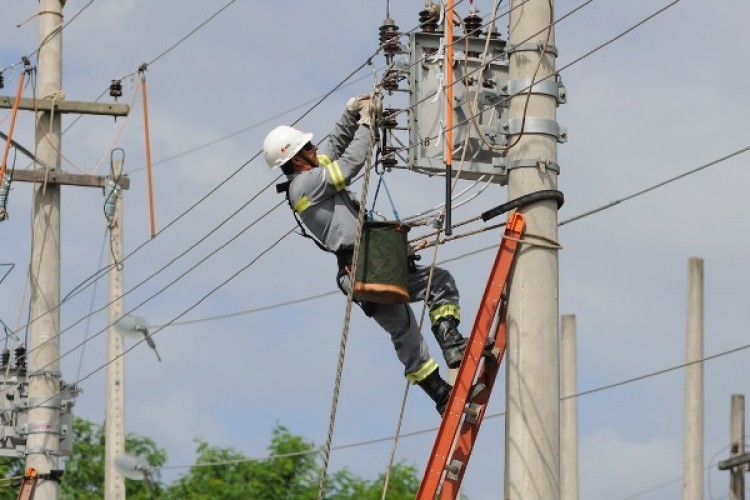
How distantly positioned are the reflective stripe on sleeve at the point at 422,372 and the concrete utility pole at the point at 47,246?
1022cm

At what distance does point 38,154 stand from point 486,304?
12.1 metres

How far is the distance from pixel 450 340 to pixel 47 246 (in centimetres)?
1105

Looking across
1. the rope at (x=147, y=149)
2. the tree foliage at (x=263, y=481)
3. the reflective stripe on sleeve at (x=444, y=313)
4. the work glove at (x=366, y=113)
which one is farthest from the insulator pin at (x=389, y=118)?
the tree foliage at (x=263, y=481)

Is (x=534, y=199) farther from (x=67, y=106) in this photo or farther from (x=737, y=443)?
(x=67, y=106)

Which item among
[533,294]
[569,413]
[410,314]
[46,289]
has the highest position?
[569,413]

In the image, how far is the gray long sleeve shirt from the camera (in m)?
12.4

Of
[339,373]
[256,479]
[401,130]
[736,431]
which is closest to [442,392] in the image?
[339,373]

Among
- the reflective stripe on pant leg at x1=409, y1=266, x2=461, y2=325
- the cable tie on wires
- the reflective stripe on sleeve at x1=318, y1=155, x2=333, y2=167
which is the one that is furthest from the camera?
the reflective stripe on sleeve at x1=318, y1=155, x2=333, y2=167

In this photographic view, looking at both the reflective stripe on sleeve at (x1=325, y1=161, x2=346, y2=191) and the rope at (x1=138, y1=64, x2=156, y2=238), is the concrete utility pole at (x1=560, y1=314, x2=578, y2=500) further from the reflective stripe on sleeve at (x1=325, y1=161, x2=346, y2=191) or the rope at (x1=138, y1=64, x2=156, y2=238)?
the reflective stripe on sleeve at (x1=325, y1=161, x2=346, y2=191)

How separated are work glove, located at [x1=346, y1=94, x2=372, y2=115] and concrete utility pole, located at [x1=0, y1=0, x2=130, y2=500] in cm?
1008

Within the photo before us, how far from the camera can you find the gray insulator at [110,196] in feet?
75.7

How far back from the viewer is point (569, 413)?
98.2 ft

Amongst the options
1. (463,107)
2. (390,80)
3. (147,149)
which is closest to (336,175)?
(390,80)

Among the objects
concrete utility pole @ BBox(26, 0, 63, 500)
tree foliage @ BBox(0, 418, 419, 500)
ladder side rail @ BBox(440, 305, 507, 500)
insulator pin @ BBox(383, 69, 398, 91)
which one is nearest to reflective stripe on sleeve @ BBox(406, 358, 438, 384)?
ladder side rail @ BBox(440, 305, 507, 500)
